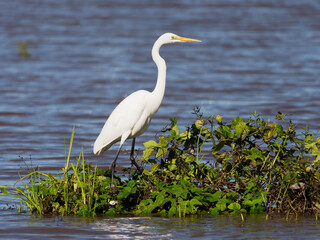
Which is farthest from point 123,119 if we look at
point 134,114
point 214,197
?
point 214,197

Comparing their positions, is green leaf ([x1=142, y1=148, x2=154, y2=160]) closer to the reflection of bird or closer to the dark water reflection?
the reflection of bird

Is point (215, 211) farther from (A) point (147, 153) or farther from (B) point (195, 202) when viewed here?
(A) point (147, 153)

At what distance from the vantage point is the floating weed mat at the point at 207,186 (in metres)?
6.91

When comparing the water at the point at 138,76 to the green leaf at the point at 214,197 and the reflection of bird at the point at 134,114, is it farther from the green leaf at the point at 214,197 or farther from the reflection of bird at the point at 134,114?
the reflection of bird at the point at 134,114

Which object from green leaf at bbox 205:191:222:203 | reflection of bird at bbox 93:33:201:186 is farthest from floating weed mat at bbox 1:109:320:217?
reflection of bird at bbox 93:33:201:186

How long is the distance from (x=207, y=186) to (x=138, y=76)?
989 centimetres

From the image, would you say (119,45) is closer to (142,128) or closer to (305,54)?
(305,54)

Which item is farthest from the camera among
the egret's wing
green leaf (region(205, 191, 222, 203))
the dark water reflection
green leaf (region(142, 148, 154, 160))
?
the egret's wing

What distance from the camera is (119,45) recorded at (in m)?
22.0

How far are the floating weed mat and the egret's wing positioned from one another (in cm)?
37

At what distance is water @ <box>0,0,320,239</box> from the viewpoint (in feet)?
22.4

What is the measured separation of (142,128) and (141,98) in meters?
0.34

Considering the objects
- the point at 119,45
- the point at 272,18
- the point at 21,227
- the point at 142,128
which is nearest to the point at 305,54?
the point at 119,45

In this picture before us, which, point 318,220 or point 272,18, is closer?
point 318,220
